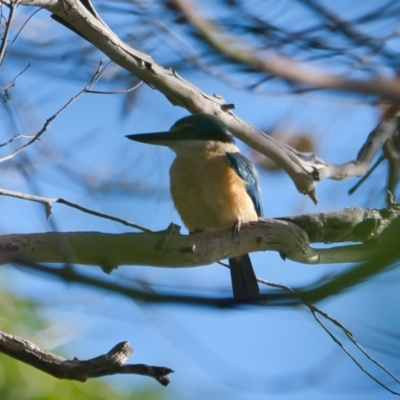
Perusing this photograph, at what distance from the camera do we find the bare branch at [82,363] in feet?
7.88

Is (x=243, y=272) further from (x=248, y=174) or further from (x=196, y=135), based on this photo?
(x=196, y=135)

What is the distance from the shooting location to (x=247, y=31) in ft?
6.50

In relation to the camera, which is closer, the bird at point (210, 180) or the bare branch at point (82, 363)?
the bare branch at point (82, 363)

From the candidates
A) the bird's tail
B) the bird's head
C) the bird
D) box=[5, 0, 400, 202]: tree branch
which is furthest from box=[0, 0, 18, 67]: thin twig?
the bird's tail

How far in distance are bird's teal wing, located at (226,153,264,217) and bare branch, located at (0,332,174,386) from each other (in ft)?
6.60

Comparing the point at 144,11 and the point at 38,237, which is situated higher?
the point at 144,11

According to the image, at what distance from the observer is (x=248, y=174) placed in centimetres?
435

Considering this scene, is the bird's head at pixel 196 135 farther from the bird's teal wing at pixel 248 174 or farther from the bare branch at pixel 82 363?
the bare branch at pixel 82 363

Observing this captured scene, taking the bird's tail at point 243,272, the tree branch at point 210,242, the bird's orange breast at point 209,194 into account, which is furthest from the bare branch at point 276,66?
the bird's orange breast at point 209,194

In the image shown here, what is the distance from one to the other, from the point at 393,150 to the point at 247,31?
2.52 meters

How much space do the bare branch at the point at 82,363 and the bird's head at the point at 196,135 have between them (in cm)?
206

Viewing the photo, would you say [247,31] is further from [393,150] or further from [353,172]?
[353,172]

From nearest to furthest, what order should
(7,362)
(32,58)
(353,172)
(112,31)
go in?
1. (32,58)
2. (7,362)
3. (112,31)
4. (353,172)

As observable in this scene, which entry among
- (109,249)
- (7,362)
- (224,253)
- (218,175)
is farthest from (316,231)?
(7,362)
